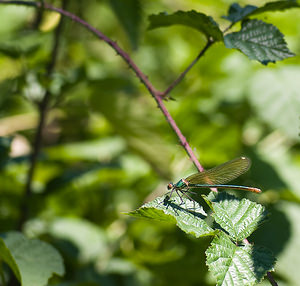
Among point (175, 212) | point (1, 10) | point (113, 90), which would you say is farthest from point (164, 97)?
point (1, 10)

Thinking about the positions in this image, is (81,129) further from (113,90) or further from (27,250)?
(27,250)

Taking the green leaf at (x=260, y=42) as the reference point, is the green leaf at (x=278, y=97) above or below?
below

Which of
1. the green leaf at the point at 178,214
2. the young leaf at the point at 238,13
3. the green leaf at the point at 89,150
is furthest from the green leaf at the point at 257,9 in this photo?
the green leaf at the point at 89,150

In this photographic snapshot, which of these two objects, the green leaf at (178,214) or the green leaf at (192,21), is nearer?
the green leaf at (178,214)

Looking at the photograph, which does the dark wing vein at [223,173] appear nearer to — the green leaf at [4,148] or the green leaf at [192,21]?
the green leaf at [192,21]

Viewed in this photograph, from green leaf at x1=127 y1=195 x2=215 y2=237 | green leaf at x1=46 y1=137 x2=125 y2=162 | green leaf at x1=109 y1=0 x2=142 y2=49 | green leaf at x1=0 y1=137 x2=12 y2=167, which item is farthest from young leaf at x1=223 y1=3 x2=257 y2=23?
green leaf at x1=46 y1=137 x2=125 y2=162

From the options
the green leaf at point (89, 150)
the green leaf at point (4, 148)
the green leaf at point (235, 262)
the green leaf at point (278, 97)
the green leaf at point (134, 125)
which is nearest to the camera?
the green leaf at point (235, 262)

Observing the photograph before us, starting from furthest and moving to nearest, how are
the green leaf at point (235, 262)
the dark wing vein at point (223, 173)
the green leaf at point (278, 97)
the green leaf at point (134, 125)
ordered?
1. the green leaf at point (278, 97)
2. the green leaf at point (134, 125)
3. the dark wing vein at point (223, 173)
4. the green leaf at point (235, 262)
